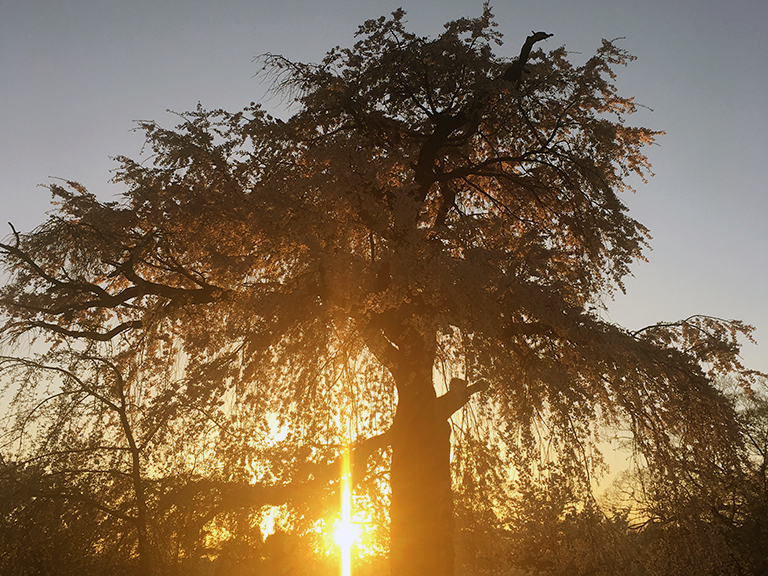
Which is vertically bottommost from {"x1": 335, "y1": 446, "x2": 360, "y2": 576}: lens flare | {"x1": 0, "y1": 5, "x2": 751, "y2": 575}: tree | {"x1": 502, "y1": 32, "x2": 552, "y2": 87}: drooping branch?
{"x1": 335, "y1": 446, "x2": 360, "y2": 576}: lens flare

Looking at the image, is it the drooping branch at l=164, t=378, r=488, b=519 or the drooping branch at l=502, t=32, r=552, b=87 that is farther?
the drooping branch at l=502, t=32, r=552, b=87

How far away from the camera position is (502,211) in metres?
14.8

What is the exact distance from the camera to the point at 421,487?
1059 cm

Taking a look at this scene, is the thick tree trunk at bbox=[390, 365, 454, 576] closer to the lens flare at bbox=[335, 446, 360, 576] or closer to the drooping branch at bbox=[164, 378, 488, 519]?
the drooping branch at bbox=[164, 378, 488, 519]

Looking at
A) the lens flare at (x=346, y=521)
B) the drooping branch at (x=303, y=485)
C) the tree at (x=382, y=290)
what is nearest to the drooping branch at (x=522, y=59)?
the tree at (x=382, y=290)

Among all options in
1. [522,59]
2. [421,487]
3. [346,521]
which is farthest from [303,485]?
[522,59]

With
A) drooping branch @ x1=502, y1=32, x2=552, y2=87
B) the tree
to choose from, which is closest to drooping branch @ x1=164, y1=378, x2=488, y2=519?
the tree

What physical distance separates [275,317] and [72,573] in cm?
662

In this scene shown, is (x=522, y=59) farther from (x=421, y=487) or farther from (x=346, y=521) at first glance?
(x=346, y=521)

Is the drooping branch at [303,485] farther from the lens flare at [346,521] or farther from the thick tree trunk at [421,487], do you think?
the thick tree trunk at [421,487]

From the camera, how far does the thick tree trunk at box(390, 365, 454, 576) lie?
1017 cm

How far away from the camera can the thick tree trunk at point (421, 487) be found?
1017cm

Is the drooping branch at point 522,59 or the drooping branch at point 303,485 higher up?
the drooping branch at point 522,59

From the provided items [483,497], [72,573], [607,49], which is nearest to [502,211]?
[607,49]
